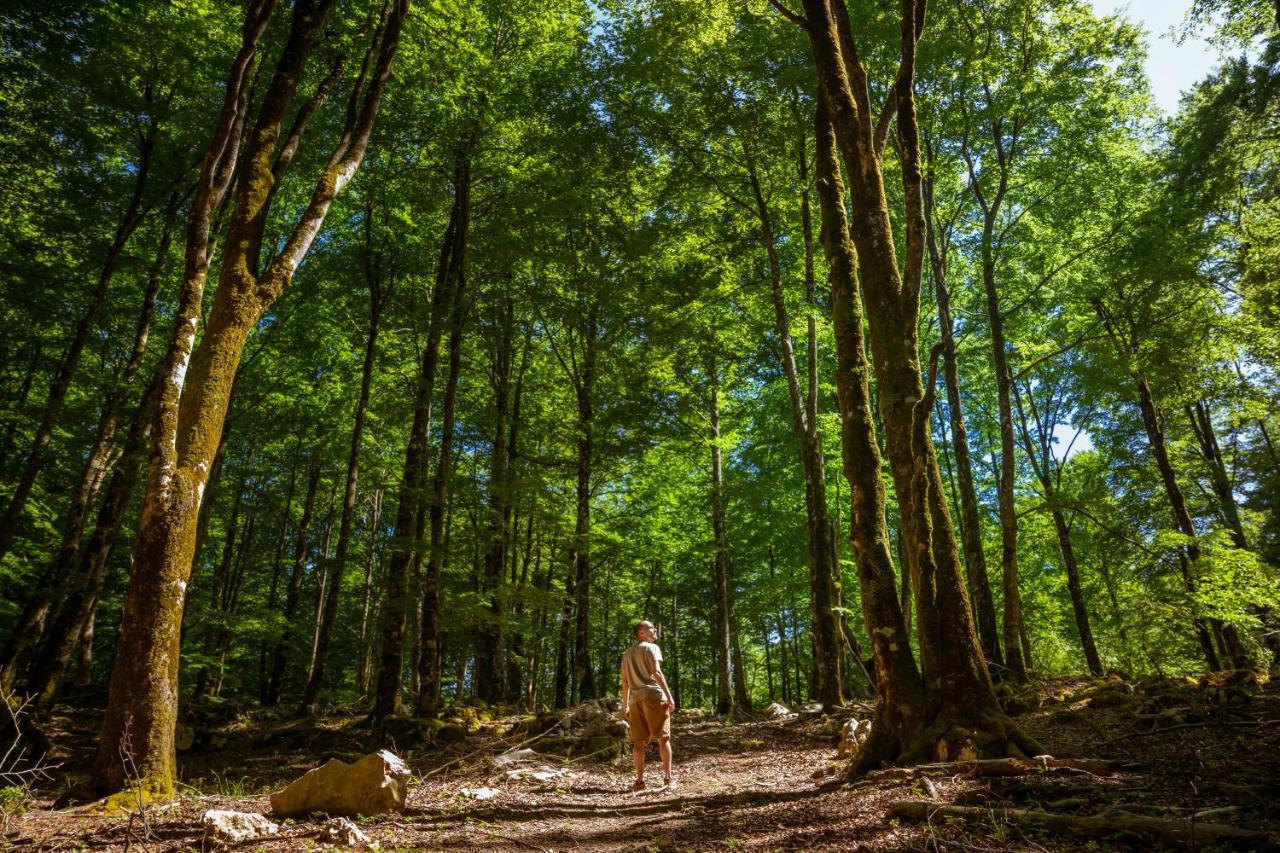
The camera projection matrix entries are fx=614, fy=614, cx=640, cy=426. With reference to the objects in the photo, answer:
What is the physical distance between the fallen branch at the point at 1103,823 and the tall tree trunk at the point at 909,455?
1388mm

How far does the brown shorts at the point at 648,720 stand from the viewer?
7.23m

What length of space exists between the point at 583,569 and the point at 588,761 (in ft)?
24.0

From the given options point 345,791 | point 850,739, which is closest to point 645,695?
point 850,739

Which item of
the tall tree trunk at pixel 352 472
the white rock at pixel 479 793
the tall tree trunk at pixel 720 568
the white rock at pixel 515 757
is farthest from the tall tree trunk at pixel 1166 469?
the tall tree trunk at pixel 352 472

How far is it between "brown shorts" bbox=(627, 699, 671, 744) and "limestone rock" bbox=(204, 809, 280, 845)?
406cm

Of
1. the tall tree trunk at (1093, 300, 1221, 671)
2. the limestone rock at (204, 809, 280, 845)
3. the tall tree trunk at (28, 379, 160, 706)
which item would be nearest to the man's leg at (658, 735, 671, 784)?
the limestone rock at (204, 809, 280, 845)

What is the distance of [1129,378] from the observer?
49.0ft

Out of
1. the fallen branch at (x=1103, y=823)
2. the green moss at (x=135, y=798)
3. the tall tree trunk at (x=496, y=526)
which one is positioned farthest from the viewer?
the tall tree trunk at (x=496, y=526)

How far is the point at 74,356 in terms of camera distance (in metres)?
11.4

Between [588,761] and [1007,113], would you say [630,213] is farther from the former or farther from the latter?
[588,761]

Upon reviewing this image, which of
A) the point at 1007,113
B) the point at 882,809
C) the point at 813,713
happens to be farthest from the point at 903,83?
the point at 813,713

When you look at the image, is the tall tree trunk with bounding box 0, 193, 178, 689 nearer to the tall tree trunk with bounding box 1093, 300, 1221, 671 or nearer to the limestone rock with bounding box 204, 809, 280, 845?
the limestone rock with bounding box 204, 809, 280, 845

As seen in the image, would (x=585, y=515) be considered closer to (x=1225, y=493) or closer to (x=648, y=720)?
(x=648, y=720)

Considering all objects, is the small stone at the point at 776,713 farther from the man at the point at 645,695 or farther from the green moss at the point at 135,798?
the green moss at the point at 135,798
